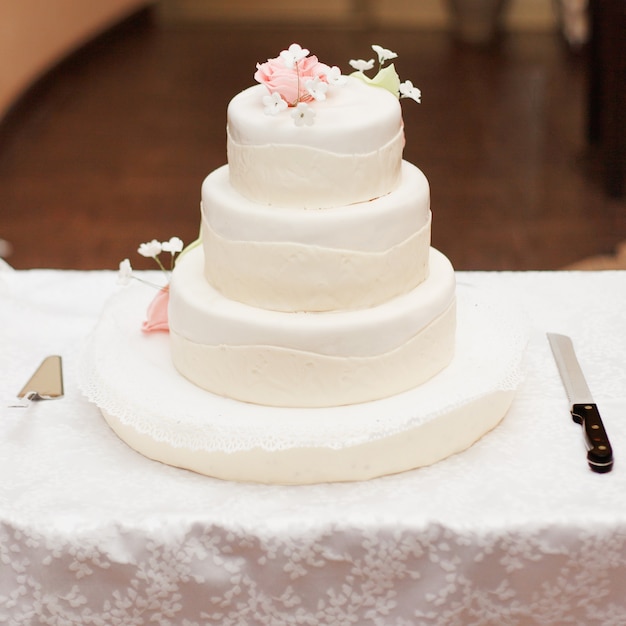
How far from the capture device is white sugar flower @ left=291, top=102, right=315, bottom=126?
1.46m

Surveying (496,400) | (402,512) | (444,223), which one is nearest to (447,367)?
(496,400)

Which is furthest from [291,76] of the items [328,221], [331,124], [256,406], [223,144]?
[223,144]

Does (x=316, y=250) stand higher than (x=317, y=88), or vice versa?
(x=317, y=88)

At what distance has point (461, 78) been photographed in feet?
24.2

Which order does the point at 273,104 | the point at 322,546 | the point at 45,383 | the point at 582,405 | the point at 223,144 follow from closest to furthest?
the point at 322,546 < the point at 273,104 < the point at 582,405 < the point at 45,383 < the point at 223,144

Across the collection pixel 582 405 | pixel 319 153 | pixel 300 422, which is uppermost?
pixel 319 153

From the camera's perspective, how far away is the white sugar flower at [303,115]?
4.78 ft

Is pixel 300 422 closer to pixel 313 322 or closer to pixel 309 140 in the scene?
pixel 313 322

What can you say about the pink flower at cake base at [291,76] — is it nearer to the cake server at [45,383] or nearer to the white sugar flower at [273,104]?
the white sugar flower at [273,104]

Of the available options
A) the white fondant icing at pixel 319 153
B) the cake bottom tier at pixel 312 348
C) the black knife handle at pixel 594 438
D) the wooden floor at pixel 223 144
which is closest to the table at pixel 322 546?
the black knife handle at pixel 594 438

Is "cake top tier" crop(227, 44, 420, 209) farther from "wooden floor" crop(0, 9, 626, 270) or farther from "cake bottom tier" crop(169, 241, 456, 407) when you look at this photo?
"wooden floor" crop(0, 9, 626, 270)

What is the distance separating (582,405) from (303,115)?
679 mm

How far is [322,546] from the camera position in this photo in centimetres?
139

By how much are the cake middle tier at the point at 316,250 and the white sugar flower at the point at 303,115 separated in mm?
136
